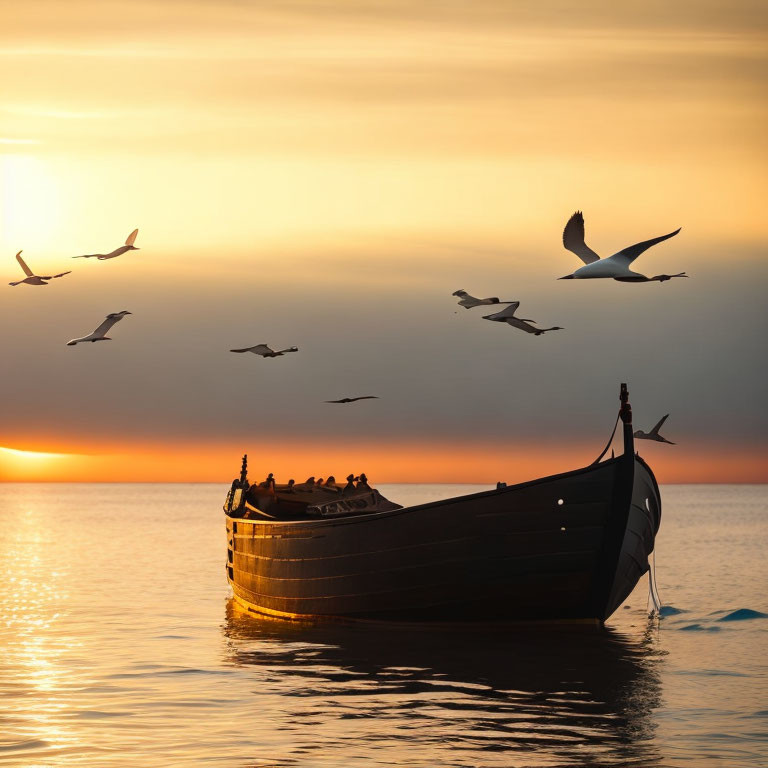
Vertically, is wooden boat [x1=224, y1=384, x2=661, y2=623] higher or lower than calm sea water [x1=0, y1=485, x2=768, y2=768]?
higher

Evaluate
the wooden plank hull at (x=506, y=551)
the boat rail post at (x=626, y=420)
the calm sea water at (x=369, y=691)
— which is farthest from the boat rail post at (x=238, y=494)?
the boat rail post at (x=626, y=420)

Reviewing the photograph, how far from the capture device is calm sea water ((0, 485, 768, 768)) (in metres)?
17.4

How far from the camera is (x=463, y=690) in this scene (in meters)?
22.3

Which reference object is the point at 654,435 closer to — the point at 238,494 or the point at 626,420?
the point at 626,420

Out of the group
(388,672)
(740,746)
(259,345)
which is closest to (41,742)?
(388,672)

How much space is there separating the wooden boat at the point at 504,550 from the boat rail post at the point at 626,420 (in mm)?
25

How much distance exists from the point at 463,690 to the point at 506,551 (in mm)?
5472

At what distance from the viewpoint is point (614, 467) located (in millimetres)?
27516

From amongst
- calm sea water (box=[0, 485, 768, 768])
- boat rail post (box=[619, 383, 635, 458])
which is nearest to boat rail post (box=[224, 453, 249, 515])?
calm sea water (box=[0, 485, 768, 768])

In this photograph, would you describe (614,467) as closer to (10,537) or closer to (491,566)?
(491,566)

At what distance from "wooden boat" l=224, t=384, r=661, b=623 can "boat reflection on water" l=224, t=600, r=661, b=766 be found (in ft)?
2.45

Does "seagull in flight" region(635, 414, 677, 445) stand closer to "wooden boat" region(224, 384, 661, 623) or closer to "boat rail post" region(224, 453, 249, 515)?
"wooden boat" region(224, 384, 661, 623)

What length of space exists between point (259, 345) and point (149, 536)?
7335 centimetres

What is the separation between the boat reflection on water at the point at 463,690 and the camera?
17531mm
